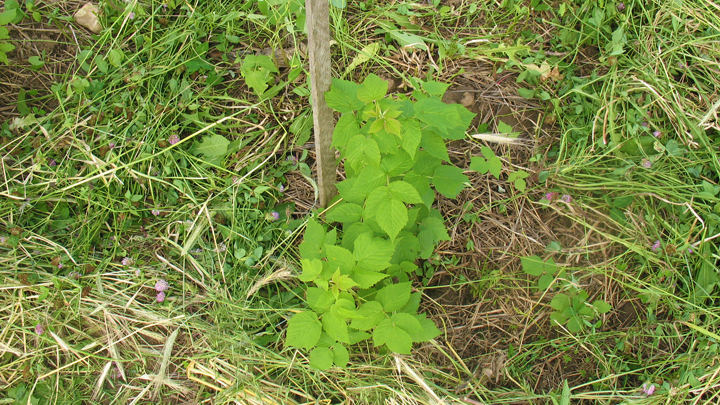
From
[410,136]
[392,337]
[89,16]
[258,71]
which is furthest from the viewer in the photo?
[89,16]

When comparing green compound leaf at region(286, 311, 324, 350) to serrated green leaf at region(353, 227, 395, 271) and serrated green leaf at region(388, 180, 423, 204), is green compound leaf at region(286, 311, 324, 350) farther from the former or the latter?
serrated green leaf at region(388, 180, 423, 204)

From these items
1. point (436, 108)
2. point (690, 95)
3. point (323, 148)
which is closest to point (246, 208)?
point (323, 148)

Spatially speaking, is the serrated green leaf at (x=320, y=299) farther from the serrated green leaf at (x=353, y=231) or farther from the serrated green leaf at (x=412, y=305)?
the serrated green leaf at (x=412, y=305)

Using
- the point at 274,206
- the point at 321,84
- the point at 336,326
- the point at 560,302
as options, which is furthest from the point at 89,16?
the point at 560,302

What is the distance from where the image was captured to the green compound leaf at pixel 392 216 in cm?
151

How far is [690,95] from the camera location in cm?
234

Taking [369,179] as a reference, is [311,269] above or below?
below

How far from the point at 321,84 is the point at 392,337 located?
985 millimetres

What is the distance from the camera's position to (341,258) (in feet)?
5.27

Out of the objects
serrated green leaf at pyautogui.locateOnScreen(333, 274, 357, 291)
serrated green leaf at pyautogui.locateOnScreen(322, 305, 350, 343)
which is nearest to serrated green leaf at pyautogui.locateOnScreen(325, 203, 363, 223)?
serrated green leaf at pyautogui.locateOnScreen(333, 274, 357, 291)

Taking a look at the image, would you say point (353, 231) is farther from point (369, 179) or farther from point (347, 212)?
point (369, 179)

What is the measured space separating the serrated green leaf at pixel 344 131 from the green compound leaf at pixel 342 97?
43mm

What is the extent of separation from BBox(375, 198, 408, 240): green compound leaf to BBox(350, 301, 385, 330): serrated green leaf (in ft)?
1.03

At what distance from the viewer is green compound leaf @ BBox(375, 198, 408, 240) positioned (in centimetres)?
151
